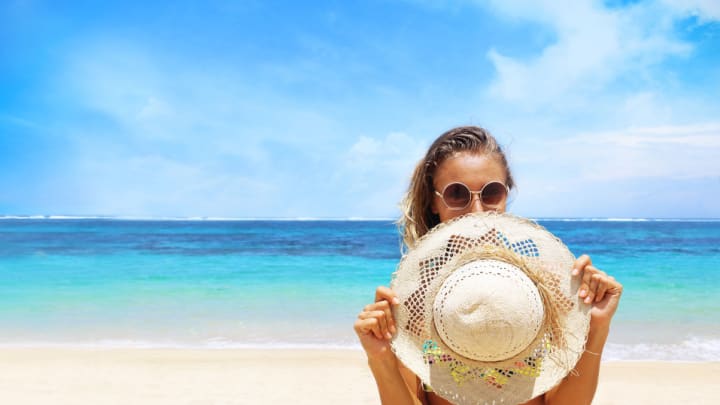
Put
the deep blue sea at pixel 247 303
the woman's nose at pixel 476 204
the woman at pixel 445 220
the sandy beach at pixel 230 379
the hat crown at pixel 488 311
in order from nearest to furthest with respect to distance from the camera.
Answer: the hat crown at pixel 488 311 → the woman at pixel 445 220 → the woman's nose at pixel 476 204 → the sandy beach at pixel 230 379 → the deep blue sea at pixel 247 303

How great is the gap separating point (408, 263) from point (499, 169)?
1.98 ft

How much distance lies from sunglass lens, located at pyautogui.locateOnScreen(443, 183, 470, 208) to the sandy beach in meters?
3.61

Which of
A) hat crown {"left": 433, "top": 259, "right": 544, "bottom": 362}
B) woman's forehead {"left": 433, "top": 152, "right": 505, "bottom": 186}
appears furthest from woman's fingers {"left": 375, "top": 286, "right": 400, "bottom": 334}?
woman's forehead {"left": 433, "top": 152, "right": 505, "bottom": 186}

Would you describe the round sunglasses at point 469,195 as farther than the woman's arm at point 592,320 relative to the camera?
Yes

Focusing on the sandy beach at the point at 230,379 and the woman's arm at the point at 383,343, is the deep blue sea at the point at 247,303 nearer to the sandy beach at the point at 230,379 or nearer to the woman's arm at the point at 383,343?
the sandy beach at the point at 230,379

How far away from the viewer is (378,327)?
1.49 metres

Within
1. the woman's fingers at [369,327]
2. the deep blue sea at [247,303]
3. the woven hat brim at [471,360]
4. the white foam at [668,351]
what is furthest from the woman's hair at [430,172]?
the white foam at [668,351]

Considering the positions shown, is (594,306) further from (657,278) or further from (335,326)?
(657,278)

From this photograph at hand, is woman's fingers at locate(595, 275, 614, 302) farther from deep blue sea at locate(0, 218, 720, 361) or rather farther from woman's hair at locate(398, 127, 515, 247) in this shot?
deep blue sea at locate(0, 218, 720, 361)

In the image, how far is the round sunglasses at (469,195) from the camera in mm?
1800

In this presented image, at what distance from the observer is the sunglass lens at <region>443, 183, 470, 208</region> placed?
1.80 m

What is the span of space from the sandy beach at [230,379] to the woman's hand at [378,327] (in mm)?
3688

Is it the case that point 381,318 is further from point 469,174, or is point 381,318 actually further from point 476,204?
point 469,174

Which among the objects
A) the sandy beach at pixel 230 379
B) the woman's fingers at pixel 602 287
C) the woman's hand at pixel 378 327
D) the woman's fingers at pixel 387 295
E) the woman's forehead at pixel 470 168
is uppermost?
the woman's forehead at pixel 470 168
